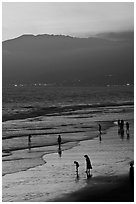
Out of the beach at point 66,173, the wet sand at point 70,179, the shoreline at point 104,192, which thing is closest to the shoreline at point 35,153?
the beach at point 66,173

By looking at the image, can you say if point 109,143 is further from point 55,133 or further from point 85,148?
point 55,133

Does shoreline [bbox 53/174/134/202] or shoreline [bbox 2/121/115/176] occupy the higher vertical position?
shoreline [bbox 2/121/115/176]

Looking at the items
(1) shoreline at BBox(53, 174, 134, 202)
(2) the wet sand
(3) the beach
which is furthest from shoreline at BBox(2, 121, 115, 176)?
(1) shoreline at BBox(53, 174, 134, 202)

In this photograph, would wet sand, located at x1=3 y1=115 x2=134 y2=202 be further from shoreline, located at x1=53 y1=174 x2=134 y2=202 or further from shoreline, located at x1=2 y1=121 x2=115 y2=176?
shoreline, located at x1=2 y1=121 x2=115 y2=176

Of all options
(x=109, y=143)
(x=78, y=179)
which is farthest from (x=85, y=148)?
(x=78, y=179)

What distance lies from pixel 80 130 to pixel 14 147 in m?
14.4

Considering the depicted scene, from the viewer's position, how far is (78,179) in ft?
67.5

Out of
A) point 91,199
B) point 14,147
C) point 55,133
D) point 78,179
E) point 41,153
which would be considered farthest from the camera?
point 55,133

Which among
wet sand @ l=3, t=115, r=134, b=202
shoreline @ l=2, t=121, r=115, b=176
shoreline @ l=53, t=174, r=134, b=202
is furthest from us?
shoreline @ l=2, t=121, r=115, b=176

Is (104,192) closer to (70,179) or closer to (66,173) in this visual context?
(70,179)

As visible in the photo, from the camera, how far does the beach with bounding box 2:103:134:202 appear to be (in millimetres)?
17578

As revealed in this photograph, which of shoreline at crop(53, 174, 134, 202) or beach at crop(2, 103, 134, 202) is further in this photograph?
beach at crop(2, 103, 134, 202)

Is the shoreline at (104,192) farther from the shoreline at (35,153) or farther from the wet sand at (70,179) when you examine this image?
the shoreline at (35,153)

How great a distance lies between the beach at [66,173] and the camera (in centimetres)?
1758
